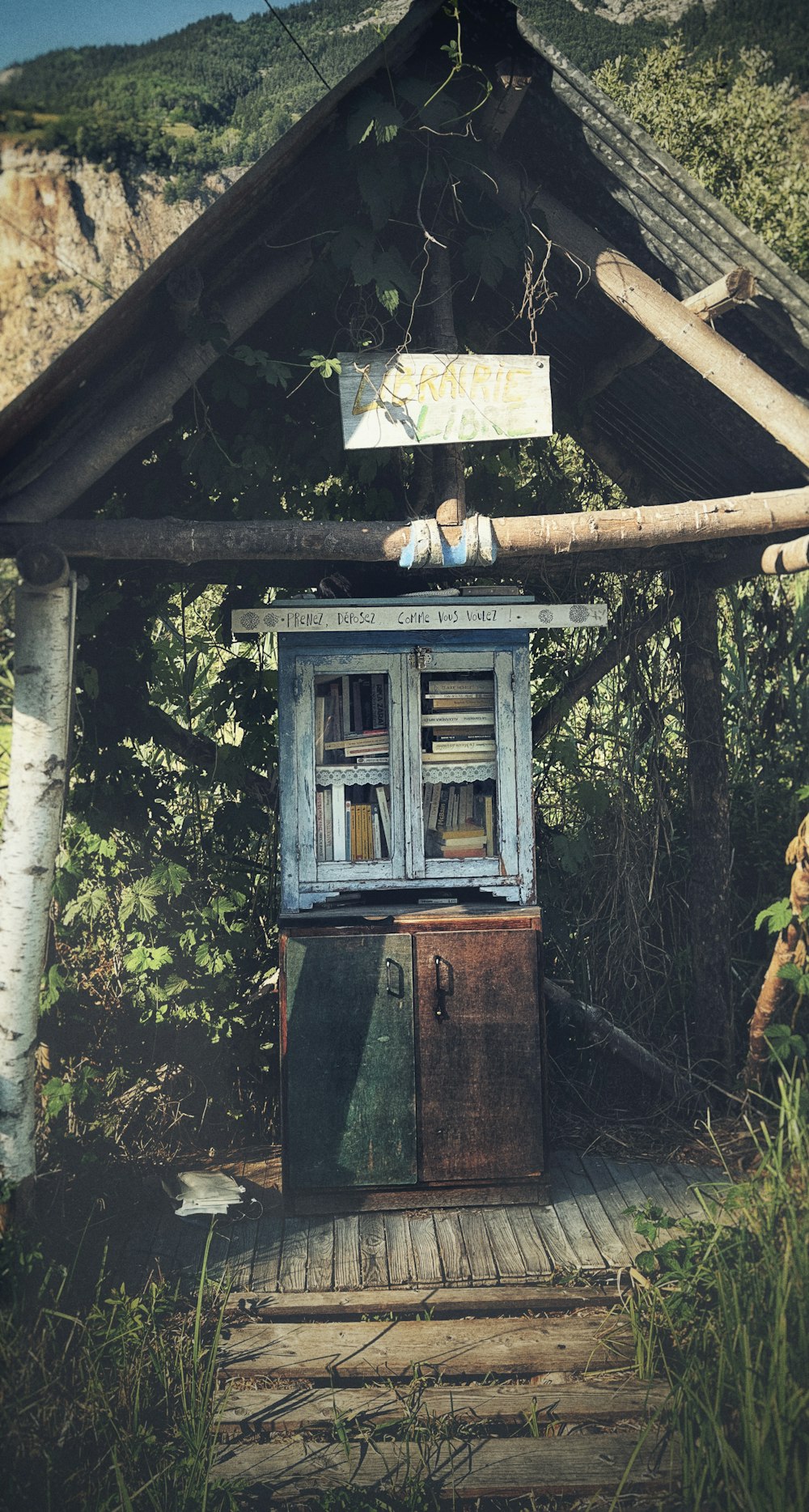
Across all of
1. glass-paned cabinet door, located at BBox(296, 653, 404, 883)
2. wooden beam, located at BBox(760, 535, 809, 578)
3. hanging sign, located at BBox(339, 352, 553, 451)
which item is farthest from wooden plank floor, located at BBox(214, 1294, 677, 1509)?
hanging sign, located at BBox(339, 352, 553, 451)

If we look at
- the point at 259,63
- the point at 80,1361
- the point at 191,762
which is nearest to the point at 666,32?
the point at 259,63

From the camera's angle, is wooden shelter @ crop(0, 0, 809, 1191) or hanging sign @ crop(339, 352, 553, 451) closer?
wooden shelter @ crop(0, 0, 809, 1191)

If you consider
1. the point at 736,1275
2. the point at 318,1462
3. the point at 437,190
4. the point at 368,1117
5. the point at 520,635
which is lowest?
the point at 318,1462

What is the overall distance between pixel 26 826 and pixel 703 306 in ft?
10.2

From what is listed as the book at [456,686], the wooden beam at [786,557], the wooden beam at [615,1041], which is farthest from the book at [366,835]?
the wooden beam at [786,557]

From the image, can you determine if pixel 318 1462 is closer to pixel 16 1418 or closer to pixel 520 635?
pixel 16 1418

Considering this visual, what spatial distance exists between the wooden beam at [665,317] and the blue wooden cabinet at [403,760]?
4.11ft

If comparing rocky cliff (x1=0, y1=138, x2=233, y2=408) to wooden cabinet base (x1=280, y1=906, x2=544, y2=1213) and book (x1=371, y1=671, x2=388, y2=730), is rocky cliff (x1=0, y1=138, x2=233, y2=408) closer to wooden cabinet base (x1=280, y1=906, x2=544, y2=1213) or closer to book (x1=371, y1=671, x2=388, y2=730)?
book (x1=371, y1=671, x2=388, y2=730)

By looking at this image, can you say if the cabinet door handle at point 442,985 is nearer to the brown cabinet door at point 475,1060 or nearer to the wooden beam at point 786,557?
the brown cabinet door at point 475,1060

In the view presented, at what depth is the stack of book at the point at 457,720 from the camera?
4957 mm

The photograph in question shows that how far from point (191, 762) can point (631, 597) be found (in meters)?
2.37

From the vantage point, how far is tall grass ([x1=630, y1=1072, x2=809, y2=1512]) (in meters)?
3.09

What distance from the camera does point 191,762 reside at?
553cm

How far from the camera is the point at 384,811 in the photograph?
16.2 feet
